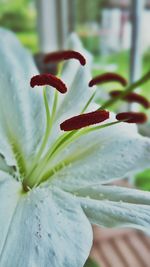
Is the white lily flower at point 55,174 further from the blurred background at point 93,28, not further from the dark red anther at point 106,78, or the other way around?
the blurred background at point 93,28

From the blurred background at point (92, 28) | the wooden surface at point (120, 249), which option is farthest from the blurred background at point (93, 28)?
the wooden surface at point (120, 249)

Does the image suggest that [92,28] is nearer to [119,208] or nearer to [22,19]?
[22,19]

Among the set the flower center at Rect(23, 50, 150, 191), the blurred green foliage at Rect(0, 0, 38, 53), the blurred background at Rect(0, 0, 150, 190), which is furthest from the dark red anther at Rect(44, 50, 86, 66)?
the blurred green foliage at Rect(0, 0, 38, 53)

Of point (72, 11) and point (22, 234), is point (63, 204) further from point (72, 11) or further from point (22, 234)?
point (72, 11)

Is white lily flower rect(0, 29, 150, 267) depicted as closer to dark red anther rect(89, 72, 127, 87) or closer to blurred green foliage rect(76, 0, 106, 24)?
dark red anther rect(89, 72, 127, 87)

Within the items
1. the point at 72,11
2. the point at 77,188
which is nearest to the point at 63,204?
the point at 77,188

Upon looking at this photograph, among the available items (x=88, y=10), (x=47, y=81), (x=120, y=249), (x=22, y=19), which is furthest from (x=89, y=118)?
(x=22, y=19)

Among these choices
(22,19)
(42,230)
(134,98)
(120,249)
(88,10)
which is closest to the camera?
(42,230)
